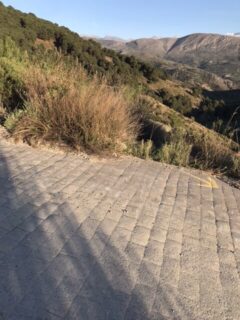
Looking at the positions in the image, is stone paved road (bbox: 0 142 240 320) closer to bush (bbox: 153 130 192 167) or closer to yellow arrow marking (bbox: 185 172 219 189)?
yellow arrow marking (bbox: 185 172 219 189)

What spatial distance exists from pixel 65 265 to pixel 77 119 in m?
3.42

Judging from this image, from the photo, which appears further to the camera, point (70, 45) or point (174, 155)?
point (70, 45)

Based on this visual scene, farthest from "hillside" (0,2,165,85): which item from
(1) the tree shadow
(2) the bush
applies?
(1) the tree shadow

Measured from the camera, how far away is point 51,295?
111 inches

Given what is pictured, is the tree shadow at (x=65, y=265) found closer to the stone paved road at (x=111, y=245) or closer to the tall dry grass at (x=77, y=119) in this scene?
the stone paved road at (x=111, y=245)

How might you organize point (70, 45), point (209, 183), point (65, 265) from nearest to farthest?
point (65, 265) → point (209, 183) → point (70, 45)

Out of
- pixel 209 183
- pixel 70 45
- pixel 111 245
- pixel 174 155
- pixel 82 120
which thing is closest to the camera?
pixel 111 245

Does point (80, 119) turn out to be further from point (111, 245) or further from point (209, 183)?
point (111, 245)

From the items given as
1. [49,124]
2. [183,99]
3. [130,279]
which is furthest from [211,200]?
[183,99]

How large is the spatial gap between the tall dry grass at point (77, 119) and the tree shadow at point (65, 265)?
1.97m

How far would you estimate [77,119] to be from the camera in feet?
20.6

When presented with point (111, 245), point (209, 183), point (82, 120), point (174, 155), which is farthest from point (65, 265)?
point (174, 155)

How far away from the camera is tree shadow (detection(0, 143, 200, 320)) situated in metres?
2.74

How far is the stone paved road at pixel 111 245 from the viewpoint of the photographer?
2850 millimetres
